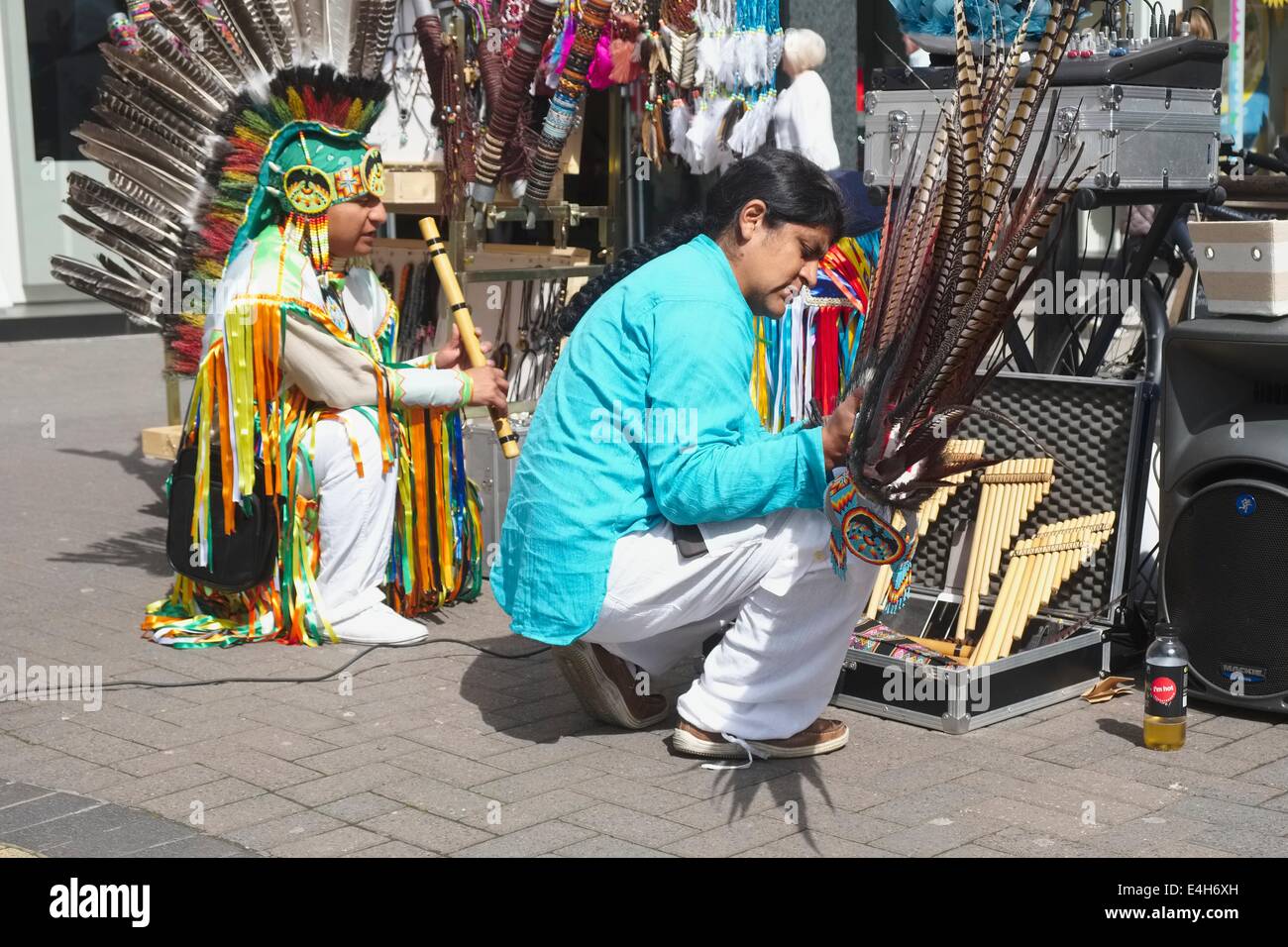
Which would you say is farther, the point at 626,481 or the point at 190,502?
the point at 190,502

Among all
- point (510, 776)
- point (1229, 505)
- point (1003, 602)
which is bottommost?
point (510, 776)

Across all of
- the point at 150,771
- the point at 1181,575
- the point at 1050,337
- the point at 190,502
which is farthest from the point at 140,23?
the point at 1181,575

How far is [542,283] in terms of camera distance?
6180 mm

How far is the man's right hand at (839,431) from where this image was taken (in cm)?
306

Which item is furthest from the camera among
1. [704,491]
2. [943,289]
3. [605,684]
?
[605,684]

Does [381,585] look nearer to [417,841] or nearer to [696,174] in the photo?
[417,841]

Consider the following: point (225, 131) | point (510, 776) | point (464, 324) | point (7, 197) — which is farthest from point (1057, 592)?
point (7, 197)

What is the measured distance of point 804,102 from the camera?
634cm

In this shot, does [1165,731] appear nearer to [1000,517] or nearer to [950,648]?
[950,648]

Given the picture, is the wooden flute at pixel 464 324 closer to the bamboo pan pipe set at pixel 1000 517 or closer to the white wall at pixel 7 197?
the bamboo pan pipe set at pixel 1000 517

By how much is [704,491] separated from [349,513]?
1.56 m

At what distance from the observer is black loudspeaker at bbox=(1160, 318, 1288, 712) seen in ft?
11.7

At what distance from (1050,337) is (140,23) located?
113 inches

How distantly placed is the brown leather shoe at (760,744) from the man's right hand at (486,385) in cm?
136
